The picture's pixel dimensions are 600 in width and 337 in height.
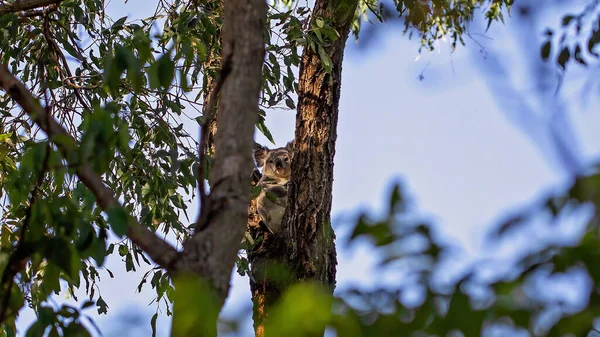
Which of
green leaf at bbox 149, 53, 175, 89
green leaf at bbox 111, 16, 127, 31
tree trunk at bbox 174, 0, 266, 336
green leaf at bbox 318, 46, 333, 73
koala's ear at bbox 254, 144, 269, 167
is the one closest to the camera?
tree trunk at bbox 174, 0, 266, 336

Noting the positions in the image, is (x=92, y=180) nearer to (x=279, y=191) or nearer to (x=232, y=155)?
(x=232, y=155)

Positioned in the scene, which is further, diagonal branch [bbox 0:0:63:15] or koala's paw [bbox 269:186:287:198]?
koala's paw [bbox 269:186:287:198]

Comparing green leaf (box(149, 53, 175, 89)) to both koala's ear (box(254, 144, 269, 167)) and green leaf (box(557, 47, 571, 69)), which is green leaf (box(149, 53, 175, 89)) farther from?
koala's ear (box(254, 144, 269, 167))

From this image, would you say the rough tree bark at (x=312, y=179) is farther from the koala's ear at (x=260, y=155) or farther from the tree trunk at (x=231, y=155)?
the koala's ear at (x=260, y=155)

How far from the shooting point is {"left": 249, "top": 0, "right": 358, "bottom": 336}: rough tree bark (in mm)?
3904

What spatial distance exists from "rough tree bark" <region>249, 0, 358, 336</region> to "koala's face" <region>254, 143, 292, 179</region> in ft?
10.6

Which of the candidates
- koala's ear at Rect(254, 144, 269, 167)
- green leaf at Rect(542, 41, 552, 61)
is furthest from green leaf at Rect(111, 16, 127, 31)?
koala's ear at Rect(254, 144, 269, 167)

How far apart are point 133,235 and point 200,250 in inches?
6.5

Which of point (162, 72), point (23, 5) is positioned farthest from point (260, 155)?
point (162, 72)

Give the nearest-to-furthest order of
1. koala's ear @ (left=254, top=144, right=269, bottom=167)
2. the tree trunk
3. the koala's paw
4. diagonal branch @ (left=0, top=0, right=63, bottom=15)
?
the tree trunk → diagonal branch @ (left=0, top=0, right=63, bottom=15) → the koala's paw → koala's ear @ (left=254, top=144, right=269, bottom=167)

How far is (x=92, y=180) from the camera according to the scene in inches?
62.1

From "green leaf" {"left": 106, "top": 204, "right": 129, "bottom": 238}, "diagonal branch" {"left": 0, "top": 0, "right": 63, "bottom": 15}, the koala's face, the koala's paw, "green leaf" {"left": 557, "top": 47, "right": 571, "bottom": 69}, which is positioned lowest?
"green leaf" {"left": 106, "top": 204, "right": 129, "bottom": 238}

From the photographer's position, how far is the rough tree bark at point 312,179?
390 centimetres

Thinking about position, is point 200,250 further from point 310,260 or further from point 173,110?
point 173,110
